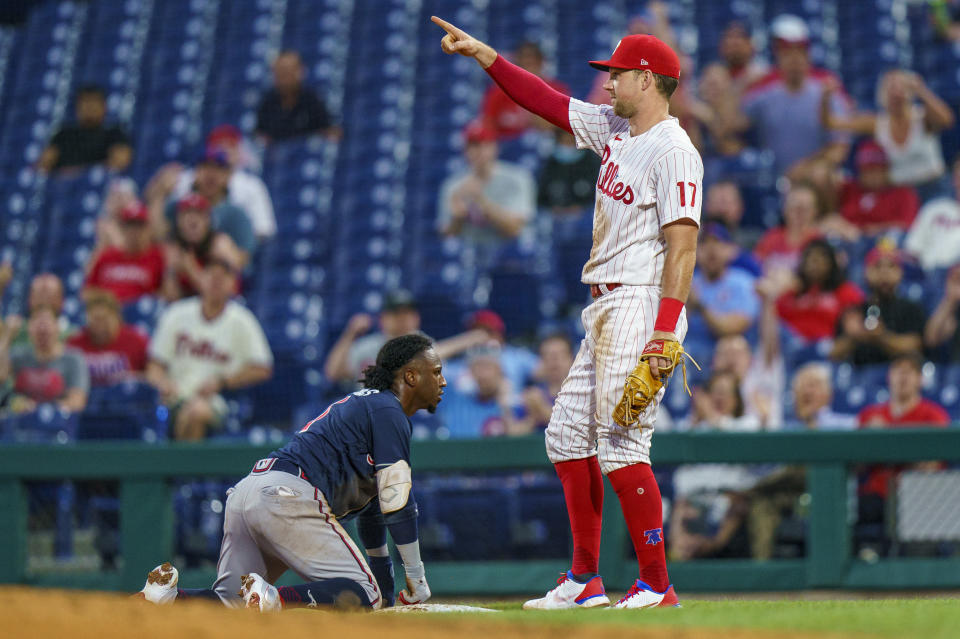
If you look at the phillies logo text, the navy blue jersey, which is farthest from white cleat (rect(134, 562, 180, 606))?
the phillies logo text

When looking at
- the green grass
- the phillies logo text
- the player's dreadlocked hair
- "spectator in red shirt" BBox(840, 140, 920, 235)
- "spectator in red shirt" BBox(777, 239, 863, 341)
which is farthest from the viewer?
"spectator in red shirt" BBox(840, 140, 920, 235)

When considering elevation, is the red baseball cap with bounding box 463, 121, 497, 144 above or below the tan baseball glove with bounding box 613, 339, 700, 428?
above

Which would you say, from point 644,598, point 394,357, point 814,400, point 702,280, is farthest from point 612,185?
point 702,280

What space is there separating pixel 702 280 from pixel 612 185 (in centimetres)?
364

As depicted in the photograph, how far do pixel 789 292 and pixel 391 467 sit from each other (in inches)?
170

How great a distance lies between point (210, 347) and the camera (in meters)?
8.05

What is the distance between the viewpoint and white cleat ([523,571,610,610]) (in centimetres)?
436

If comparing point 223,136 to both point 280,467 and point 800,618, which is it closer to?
point 280,467

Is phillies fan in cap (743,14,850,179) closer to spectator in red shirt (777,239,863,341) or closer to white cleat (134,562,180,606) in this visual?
spectator in red shirt (777,239,863,341)

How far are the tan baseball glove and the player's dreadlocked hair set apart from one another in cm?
81

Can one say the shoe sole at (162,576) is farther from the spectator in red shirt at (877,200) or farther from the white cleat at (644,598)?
the spectator in red shirt at (877,200)

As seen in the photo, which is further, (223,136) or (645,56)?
(223,136)

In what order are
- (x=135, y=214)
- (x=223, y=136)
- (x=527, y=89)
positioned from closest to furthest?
(x=527, y=89) → (x=135, y=214) → (x=223, y=136)

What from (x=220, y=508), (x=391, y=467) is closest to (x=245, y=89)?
(x=220, y=508)
